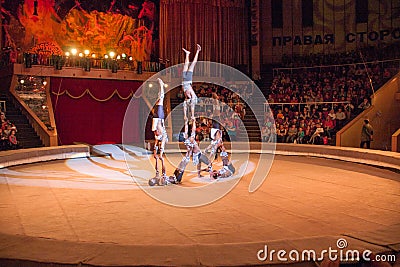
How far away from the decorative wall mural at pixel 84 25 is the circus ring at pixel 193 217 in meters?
10.4

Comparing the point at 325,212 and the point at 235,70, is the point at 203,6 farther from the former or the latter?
the point at 325,212

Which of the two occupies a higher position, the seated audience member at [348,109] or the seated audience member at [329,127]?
the seated audience member at [348,109]

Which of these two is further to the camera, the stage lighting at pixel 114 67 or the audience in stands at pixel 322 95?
the stage lighting at pixel 114 67

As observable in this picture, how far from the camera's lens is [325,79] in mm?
20328

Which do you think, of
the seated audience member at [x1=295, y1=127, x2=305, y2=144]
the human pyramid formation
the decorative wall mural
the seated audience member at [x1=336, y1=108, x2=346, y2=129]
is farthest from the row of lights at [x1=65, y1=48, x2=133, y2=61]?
the human pyramid formation

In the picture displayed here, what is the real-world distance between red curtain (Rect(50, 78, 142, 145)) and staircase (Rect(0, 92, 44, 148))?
159 centimetres

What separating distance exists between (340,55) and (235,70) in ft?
18.2

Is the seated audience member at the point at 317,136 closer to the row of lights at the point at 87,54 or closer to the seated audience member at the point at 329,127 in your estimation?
the seated audience member at the point at 329,127

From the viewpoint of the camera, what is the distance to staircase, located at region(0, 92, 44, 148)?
54.8 feet

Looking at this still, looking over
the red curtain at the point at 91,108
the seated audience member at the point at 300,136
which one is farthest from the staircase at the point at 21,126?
the seated audience member at the point at 300,136

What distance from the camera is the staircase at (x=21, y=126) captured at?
1670 cm

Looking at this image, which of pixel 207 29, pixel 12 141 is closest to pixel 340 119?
pixel 207 29

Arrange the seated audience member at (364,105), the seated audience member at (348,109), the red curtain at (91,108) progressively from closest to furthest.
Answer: the seated audience member at (364,105), the seated audience member at (348,109), the red curtain at (91,108)

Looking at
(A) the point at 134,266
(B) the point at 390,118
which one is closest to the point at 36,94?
(B) the point at 390,118
